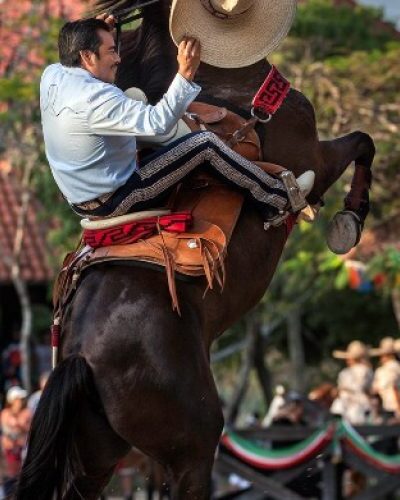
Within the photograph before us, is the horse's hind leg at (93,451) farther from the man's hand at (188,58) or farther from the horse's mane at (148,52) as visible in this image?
the horse's mane at (148,52)

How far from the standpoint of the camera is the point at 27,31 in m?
16.8

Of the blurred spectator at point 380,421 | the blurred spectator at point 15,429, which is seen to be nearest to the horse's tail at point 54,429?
the blurred spectator at point 15,429

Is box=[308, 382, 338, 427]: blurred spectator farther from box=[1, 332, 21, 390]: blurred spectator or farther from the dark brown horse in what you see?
the dark brown horse

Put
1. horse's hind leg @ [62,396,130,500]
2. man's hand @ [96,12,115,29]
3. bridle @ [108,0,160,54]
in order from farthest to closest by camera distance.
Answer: bridle @ [108,0,160,54] → man's hand @ [96,12,115,29] → horse's hind leg @ [62,396,130,500]

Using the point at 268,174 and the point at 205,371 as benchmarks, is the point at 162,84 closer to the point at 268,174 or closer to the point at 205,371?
the point at 268,174

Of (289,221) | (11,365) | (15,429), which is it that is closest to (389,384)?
(15,429)

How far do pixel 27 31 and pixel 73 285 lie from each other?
11.3 metres

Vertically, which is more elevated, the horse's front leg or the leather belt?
the leather belt

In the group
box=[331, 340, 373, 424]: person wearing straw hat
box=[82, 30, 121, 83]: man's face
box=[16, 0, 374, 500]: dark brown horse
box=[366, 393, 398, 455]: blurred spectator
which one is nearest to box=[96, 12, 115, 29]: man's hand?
box=[82, 30, 121, 83]: man's face

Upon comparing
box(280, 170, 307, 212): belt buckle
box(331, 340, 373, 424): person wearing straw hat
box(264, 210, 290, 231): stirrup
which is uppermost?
box(280, 170, 307, 212): belt buckle

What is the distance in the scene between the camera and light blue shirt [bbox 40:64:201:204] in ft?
18.6

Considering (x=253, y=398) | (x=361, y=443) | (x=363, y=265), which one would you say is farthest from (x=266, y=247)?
(x=253, y=398)

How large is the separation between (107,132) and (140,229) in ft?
1.45

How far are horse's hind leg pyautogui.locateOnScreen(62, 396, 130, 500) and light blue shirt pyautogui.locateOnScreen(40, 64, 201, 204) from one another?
35.4 inches
